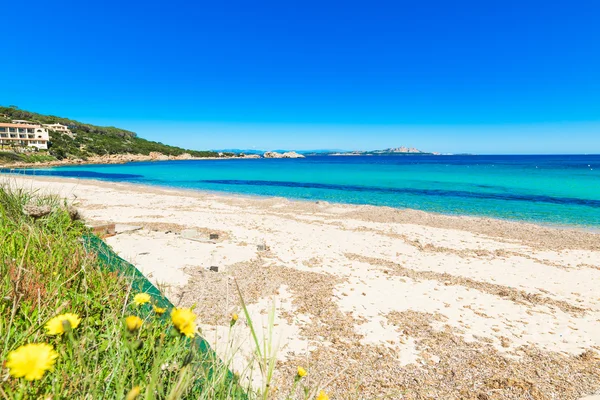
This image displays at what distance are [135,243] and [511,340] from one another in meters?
7.77

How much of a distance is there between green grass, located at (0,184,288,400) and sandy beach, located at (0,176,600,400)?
11.2 inches

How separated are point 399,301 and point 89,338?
5112mm

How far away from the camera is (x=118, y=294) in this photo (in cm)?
234

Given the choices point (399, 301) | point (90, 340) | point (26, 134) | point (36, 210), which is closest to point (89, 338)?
point (90, 340)

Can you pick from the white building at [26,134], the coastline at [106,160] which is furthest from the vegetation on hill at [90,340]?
the white building at [26,134]

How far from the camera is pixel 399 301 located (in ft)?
18.2

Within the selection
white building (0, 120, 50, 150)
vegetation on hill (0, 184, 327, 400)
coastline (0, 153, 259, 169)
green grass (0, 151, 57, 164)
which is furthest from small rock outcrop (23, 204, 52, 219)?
white building (0, 120, 50, 150)

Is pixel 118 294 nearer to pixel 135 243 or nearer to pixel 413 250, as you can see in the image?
pixel 135 243

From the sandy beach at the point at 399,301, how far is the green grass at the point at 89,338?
283mm

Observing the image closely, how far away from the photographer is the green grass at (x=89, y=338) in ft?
3.99

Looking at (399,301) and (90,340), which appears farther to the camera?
(399,301)

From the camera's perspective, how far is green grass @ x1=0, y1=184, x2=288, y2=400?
122 cm

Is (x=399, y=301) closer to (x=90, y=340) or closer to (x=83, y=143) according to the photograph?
(x=90, y=340)

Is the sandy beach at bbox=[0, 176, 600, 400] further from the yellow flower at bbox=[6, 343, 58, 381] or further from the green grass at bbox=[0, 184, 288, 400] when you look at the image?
the yellow flower at bbox=[6, 343, 58, 381]
